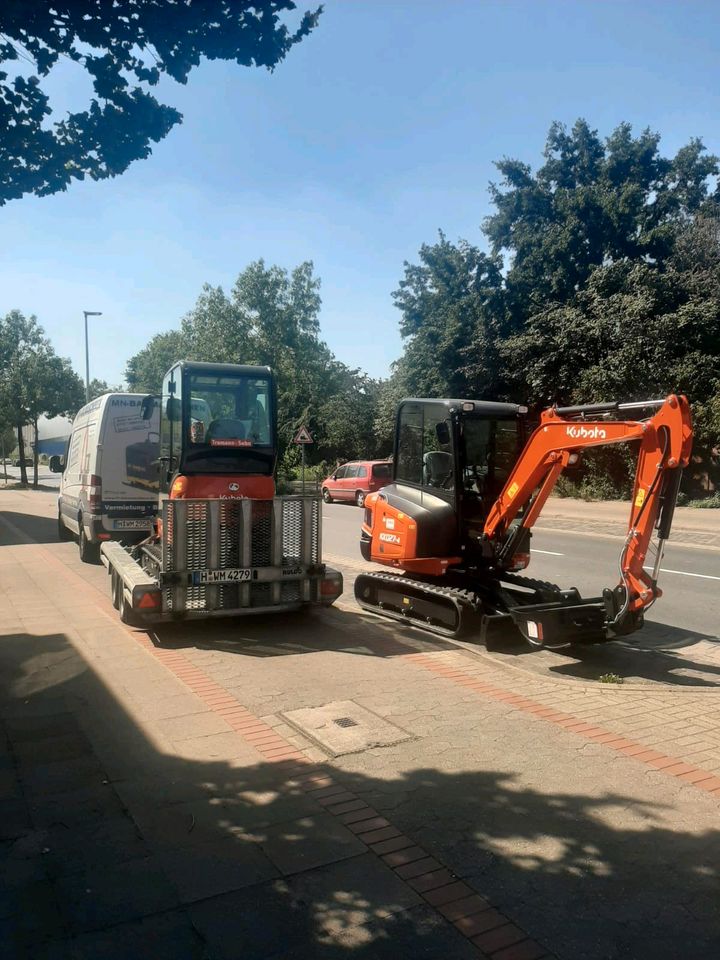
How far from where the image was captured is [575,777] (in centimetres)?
470

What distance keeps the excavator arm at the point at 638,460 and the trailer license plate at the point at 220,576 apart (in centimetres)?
296

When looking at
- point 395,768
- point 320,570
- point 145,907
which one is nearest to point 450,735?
point 395,768

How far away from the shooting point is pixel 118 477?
13.7 meters

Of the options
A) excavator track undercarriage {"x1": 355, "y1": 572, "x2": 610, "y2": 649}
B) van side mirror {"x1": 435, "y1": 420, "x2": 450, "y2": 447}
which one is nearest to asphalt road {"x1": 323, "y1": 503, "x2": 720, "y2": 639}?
excavator track undercarriage {"x1": 355, "y1": 572, "x2": 610, "y2": 649}

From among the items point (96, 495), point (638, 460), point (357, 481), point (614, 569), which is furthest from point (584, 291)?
point (638, 460)

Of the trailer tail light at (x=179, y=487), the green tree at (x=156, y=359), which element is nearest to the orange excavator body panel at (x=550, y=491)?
the trailer tail light at (x=179, y=487)

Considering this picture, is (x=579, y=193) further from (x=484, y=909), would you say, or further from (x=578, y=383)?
(x=484, y=909)

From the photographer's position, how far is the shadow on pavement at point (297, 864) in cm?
320

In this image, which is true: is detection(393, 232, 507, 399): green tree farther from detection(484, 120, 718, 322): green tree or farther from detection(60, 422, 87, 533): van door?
detection(60, 422, 87, 533): van door

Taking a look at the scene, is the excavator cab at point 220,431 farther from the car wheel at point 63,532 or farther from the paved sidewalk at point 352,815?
the car wheel at point 63,532

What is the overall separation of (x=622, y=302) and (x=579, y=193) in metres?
7.45

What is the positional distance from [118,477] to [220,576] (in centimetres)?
618

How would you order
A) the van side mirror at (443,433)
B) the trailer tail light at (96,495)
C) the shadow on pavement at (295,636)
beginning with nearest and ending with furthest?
the shadow on pavement at (295,636), the van side mirror at (443,433), the trailer tail light at (96,495)

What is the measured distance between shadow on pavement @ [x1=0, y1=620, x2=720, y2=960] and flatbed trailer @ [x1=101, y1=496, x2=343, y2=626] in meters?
2.92
